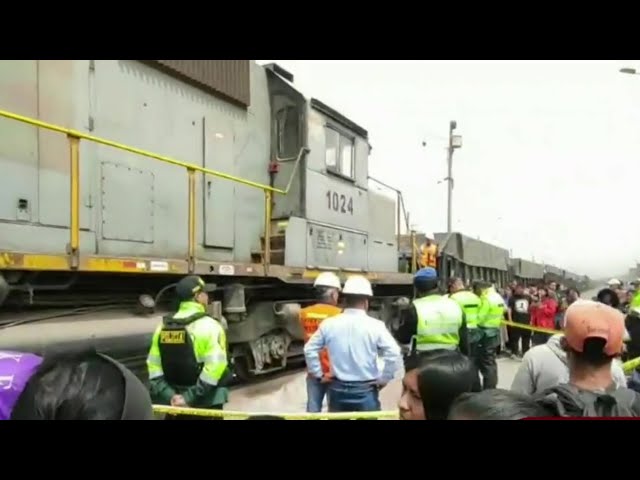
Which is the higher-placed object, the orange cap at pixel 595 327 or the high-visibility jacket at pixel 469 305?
the orange cap at pixel 595 327

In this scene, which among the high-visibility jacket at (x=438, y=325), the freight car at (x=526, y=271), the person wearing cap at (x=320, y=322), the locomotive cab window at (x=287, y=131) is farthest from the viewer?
the freight car at (x=526, y=271)

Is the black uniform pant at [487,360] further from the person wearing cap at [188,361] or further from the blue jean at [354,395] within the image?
the person wearing cap at [188,361]

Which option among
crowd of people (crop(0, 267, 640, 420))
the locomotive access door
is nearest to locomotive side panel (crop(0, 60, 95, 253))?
crowd of people (crop(0, 267, 640, 420))

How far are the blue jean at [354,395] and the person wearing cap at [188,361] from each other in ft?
2.62

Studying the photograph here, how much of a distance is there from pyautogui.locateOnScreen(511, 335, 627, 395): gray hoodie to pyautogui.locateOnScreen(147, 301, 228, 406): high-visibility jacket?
1891 millimetres

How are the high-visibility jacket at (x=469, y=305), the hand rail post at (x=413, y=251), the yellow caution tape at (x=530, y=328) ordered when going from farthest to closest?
the hand rail post at (x=413, y=251) < the yellow caution tape at (x=530, y=328) < the high-visibility jacket at (x=469, y=305)

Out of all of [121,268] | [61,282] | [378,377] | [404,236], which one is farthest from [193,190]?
[404,236]

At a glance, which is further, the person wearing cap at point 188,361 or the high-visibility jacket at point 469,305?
the high-visibility jacket at point 469,305

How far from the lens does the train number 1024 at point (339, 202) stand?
8484 millimetres

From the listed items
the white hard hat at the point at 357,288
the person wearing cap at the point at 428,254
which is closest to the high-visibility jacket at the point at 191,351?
the white hard hat at the point at 357,288

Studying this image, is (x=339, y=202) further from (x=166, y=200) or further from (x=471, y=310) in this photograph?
(x=166, y=200)

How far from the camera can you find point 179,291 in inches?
157

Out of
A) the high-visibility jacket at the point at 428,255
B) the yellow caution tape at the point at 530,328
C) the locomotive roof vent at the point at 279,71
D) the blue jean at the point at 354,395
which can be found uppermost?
the locomotive roof vent at the point at 279,71

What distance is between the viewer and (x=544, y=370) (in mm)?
3105
